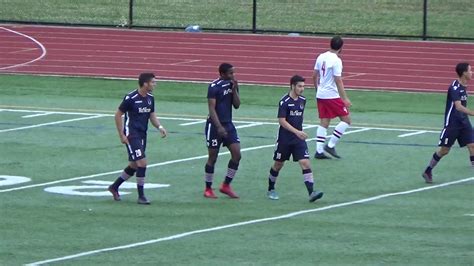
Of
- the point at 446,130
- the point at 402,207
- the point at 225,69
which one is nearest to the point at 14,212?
the point at 225,69

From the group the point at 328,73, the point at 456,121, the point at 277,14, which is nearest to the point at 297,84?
the point at 456,121

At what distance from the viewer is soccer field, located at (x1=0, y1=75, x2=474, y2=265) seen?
49.3ft

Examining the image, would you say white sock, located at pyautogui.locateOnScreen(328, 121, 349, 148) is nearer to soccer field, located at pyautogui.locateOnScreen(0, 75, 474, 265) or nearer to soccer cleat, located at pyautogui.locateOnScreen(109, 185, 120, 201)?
soccer field, located at pyautogui.locateOnScreen(0, 75, 474, 265)

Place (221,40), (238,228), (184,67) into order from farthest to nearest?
(221,40), (184,67), (238,228)

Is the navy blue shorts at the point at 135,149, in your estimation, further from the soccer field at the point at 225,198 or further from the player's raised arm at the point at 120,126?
the soccer field at the point at 225,198

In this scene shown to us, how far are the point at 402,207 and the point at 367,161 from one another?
13.4 ft

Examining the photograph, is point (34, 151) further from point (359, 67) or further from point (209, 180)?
point (359, 67)

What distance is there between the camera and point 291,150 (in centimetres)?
1875

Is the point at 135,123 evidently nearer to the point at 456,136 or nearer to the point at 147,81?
the point at 147,81

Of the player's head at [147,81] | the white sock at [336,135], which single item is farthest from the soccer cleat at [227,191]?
the white sock at [336,135]

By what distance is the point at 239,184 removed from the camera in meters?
20.0

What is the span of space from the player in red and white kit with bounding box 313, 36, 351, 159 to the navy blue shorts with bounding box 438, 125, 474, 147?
2.60 metres

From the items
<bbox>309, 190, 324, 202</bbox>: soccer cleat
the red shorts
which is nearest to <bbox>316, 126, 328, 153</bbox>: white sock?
the red shorts

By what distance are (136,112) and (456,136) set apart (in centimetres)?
507
